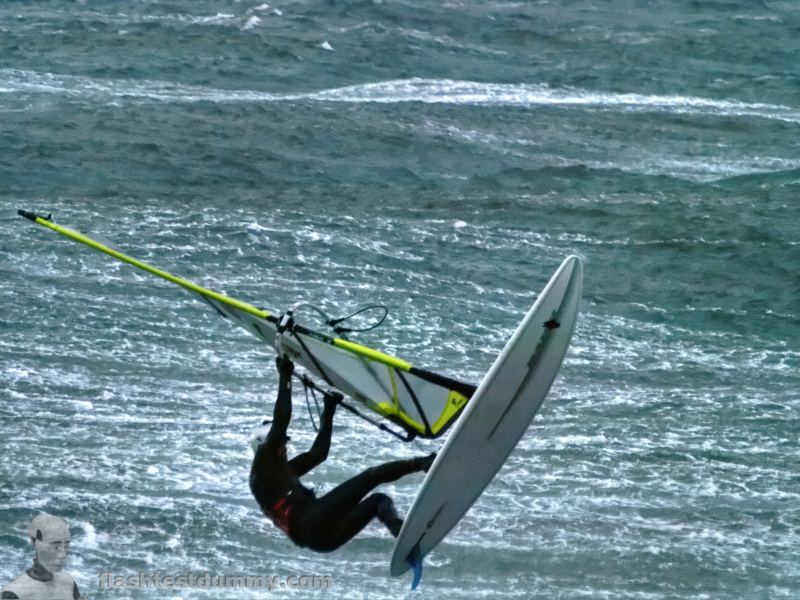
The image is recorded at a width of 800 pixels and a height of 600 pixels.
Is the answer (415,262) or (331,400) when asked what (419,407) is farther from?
(415,262)

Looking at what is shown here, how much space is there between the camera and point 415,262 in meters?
13.6

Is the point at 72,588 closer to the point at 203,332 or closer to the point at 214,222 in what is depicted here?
the point at 203,332

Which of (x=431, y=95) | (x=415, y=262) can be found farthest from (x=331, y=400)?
(x=431, y=95)

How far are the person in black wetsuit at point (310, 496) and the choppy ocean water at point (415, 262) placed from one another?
186 cm

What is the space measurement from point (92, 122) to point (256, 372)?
27.0 ft

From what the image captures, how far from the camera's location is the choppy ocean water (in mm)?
8703

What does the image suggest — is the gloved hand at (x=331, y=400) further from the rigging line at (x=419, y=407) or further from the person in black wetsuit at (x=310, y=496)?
the rigging line at (x=419, y=407)

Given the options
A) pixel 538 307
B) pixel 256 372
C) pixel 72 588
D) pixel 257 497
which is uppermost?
pixel 538 307

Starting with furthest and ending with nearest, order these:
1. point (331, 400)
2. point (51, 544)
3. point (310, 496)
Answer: point (310, 496), point (331, 400), point (51, 544)

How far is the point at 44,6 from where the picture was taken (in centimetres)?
2405

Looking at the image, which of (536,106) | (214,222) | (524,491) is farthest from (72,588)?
(536,106)

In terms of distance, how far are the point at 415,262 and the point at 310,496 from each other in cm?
741

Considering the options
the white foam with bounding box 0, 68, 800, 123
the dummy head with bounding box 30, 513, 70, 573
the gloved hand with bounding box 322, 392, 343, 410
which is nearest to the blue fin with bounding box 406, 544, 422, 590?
the gloved hand with bounding box 322, 392, 343, 410

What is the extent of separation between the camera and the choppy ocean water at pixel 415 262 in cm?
870
